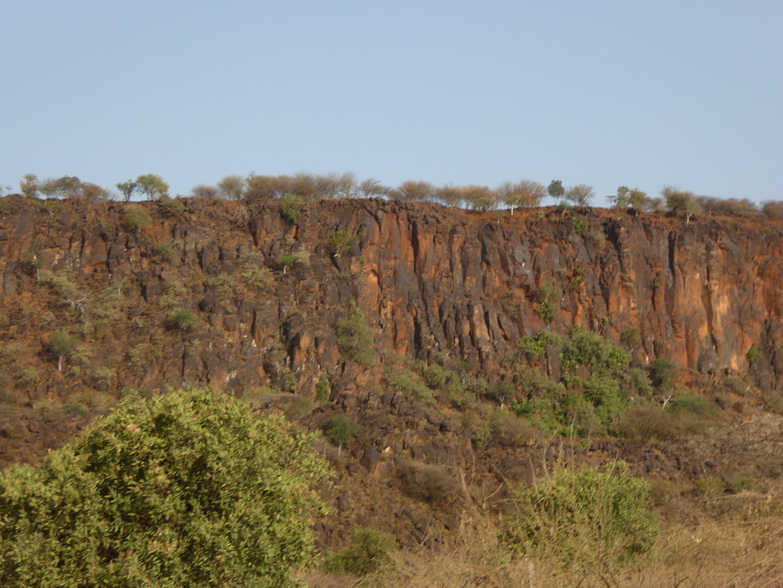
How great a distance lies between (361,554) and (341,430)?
31.4 feet

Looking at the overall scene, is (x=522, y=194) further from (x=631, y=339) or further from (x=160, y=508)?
(x=160, y=508)

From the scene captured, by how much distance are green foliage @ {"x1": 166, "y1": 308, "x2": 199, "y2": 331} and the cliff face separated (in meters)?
0.42

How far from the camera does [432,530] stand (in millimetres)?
28438

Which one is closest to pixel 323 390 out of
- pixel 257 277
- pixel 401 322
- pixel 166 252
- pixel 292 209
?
pixel 401 322

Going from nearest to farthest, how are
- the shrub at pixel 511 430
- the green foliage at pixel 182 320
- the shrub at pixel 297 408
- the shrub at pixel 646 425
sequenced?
the shrub at pixel 297 408 → the shrub at pixel 511 430 → the shrub at pixel 646 425 → the green foliage at pixel 182 320

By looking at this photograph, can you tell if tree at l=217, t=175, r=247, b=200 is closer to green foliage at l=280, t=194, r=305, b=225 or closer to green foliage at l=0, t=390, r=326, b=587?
green foliage at l=280, t=194, r=305, b=225

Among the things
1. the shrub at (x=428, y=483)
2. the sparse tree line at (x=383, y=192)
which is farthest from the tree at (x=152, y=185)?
the shrub at (x=428, y=483)

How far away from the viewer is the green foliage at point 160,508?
12789 millimetres

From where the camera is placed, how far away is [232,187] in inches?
1996

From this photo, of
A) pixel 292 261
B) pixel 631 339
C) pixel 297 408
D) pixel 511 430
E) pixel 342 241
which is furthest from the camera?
pixel 631 339

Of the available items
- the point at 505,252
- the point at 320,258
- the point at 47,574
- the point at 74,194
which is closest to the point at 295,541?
the point at 47,574

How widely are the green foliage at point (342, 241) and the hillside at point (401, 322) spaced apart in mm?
103

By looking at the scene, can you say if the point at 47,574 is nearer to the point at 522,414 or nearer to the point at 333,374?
the point at 333,374

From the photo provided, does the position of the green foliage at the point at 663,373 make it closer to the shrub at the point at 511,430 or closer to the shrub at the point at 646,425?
the shrub at the point at 646,425
